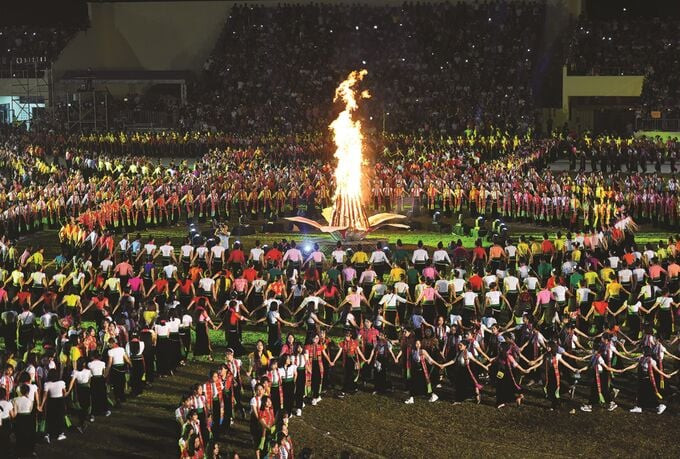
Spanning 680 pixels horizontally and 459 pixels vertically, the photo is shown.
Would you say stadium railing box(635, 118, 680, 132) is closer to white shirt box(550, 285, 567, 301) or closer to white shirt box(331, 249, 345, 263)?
white shirt box(331, 249, 345, 263)

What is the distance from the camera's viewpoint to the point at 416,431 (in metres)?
15.8

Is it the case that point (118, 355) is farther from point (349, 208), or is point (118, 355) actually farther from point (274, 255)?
point (349, 208)

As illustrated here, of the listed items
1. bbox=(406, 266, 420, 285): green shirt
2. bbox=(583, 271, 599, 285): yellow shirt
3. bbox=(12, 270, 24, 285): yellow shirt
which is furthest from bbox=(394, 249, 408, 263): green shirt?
bbox=(12, 270, 24, 285): yellow shirt

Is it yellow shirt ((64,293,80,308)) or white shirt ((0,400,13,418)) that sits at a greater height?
yellow shirt ((64,293,80,308))

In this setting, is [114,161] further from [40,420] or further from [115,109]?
[40,420]

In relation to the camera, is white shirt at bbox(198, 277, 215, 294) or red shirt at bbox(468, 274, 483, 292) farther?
white shirt at bbox(198, 277, 215, 294)

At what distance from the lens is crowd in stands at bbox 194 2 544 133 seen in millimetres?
54656

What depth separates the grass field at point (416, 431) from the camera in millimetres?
14945

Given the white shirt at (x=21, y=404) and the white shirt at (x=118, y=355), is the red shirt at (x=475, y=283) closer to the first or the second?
the white shirt at (x=118, y=355)

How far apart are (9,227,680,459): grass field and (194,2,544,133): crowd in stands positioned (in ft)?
122

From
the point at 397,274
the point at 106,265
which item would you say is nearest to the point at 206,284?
the point at 106,265

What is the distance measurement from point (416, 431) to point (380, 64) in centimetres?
4402

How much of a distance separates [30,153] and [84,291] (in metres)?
25.6

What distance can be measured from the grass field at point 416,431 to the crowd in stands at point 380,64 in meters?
37.1
